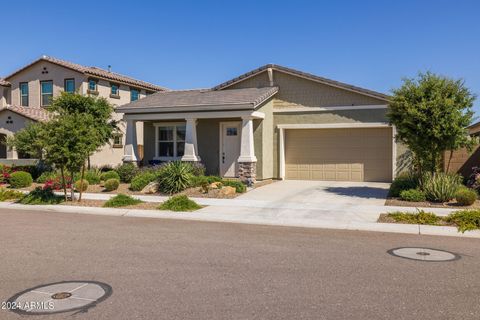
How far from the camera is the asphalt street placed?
5.09 m

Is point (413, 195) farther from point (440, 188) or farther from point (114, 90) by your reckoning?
point (114, 90)

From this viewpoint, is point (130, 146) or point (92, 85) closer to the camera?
point (130, 146)

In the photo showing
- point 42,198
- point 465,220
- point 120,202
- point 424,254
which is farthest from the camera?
point 42,198

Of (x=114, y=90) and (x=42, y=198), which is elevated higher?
(x=114, y=90)

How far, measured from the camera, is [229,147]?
21359mm

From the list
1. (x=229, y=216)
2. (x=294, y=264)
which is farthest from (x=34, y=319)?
(x=229, y=216)

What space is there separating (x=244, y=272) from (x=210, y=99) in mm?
14465

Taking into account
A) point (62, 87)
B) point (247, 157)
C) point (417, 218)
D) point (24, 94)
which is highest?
point (62, 87)

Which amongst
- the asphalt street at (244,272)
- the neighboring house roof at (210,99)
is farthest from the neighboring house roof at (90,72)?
the asphalt street at (244,272)

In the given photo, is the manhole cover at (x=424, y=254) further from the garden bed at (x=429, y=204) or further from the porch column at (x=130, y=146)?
the porch column at (x=130, y=146)

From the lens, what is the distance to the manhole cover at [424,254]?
7465mm

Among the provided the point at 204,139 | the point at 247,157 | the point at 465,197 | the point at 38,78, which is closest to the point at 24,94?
the point at 38,78

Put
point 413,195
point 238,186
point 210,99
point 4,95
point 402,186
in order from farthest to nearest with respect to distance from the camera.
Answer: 1. point 4,95
2. point 210,99
3. point 238,186
4. point 402,186
5. point 413,195

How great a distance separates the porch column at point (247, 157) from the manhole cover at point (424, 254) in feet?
34.6
